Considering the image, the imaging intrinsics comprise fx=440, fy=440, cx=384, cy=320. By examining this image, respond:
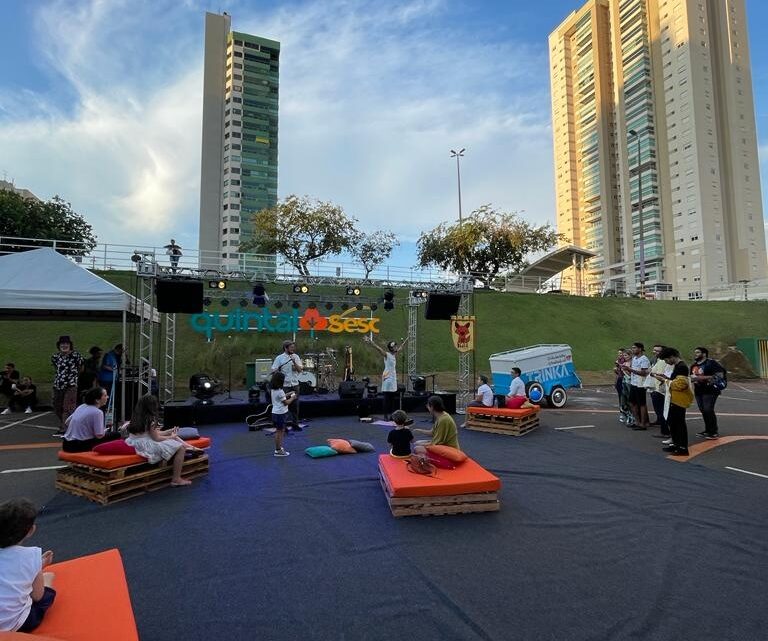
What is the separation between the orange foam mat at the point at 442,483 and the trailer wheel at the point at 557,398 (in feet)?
29.9

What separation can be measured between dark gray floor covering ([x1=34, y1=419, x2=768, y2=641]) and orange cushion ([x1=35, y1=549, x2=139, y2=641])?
31 cm

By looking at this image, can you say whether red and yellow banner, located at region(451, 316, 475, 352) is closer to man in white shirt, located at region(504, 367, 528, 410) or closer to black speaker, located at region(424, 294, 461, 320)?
black speaker, located at region(424, 294, 461, 320)

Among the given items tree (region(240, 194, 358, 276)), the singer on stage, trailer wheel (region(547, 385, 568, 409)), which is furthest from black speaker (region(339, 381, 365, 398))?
tree (region(240, 194, 358, 276))

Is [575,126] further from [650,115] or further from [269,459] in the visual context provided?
[269,459]

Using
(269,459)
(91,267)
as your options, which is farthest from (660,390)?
(91,267)

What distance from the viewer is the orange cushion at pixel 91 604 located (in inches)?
85.4

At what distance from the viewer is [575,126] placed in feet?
260

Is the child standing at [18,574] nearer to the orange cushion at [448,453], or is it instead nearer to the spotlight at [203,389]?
the orange cushion at [448,453]

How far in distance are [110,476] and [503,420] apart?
6.93 m

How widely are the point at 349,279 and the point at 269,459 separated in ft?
22.6

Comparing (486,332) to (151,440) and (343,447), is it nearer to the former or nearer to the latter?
(343,447)

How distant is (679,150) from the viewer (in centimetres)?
5822

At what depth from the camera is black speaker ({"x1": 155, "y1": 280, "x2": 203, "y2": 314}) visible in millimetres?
10562

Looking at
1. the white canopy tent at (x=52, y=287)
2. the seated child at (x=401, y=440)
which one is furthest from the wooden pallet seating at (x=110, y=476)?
the white canopy tent at (x=52, y=287)
